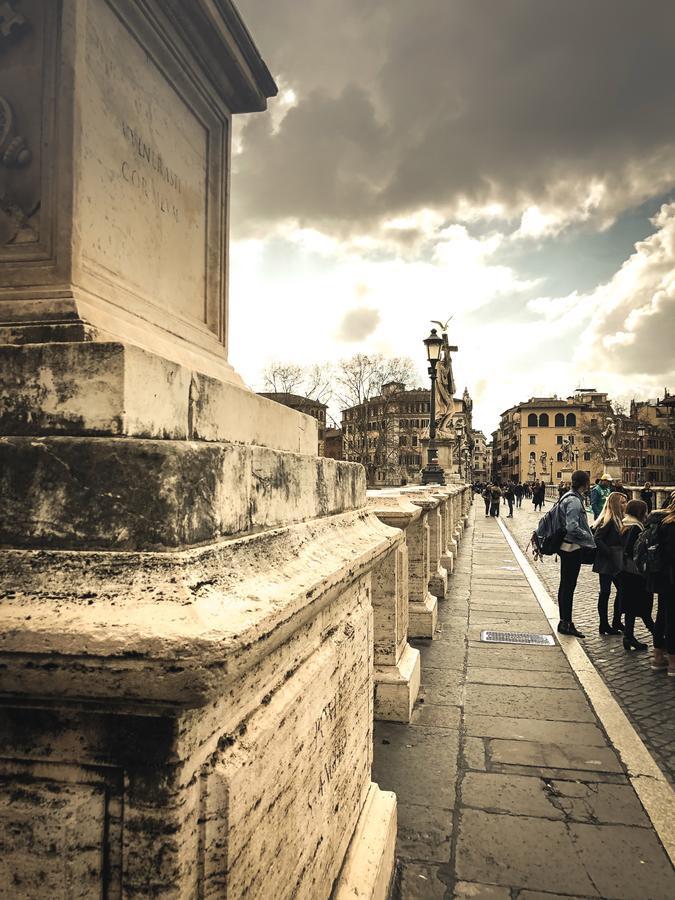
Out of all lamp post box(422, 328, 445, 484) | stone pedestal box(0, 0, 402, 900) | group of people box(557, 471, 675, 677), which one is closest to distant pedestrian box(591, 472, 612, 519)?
lamp post box(422, 328, 445, 484)

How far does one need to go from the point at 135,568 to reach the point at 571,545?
20.9ft

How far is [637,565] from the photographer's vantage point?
5.73 metres

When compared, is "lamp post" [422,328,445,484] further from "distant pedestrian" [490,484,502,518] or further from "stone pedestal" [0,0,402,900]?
"stone pedestal" [0,0,402,900]

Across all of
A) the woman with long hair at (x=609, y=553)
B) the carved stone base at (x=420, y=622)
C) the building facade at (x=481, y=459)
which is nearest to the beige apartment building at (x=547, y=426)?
the building facade at (x=481, y=459)

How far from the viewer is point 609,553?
6582 millimetres

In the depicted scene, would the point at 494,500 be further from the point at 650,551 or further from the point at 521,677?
the point at 521,677

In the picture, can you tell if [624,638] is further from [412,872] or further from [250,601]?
[250,601]

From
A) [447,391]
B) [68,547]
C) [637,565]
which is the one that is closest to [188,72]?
[68,547]

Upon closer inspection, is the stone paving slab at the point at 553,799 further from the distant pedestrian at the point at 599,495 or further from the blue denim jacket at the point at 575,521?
the distant pedestrian at the point at 599,495

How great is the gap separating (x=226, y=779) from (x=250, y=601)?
318 millimetres

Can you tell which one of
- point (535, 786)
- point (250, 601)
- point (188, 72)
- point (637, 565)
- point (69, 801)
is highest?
point (188, 72)

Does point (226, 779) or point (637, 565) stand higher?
point (226, 779)

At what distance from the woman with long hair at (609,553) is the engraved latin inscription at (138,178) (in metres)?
5.49

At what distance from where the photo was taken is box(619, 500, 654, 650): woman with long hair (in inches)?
248
